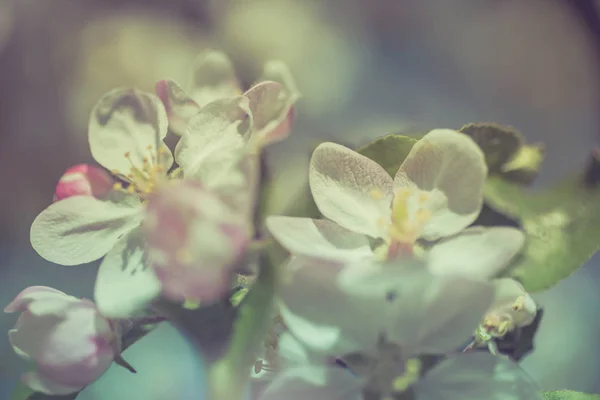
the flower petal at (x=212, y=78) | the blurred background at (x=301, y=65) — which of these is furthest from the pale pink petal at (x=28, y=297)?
the blurred background at (x=301, y=65)

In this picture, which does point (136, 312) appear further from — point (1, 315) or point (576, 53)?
point (576, 53)

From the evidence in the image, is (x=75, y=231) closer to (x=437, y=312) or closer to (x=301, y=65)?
(x=437, y=312)

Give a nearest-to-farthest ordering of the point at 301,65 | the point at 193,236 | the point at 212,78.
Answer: the point at 193,236 → the point at 212,78 → the point at 301,65

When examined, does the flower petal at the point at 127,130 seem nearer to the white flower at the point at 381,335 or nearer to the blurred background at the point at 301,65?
the white flower at the point at 381,335

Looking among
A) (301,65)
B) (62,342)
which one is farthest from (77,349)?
(301,65)

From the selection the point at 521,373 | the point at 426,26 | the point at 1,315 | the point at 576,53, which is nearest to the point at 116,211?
the point at 521,373
